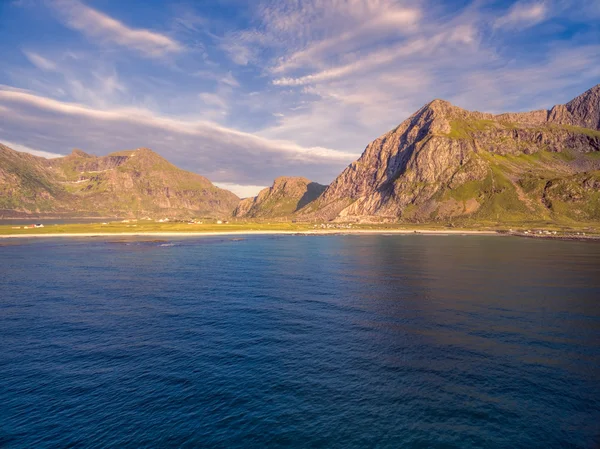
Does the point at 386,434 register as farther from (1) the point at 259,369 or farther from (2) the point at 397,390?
(1) the point at 259,369

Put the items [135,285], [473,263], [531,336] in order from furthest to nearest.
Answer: [473,263] < [135,285] < [531,336]

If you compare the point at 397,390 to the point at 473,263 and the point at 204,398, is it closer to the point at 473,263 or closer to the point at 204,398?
the point at 204,398

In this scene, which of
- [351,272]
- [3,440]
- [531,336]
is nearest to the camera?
[3,440]

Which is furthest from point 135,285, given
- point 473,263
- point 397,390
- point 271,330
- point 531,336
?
point 473,263

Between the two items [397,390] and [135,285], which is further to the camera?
[135,285]

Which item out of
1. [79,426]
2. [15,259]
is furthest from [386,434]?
[15,259]

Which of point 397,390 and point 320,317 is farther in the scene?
point 320,317
